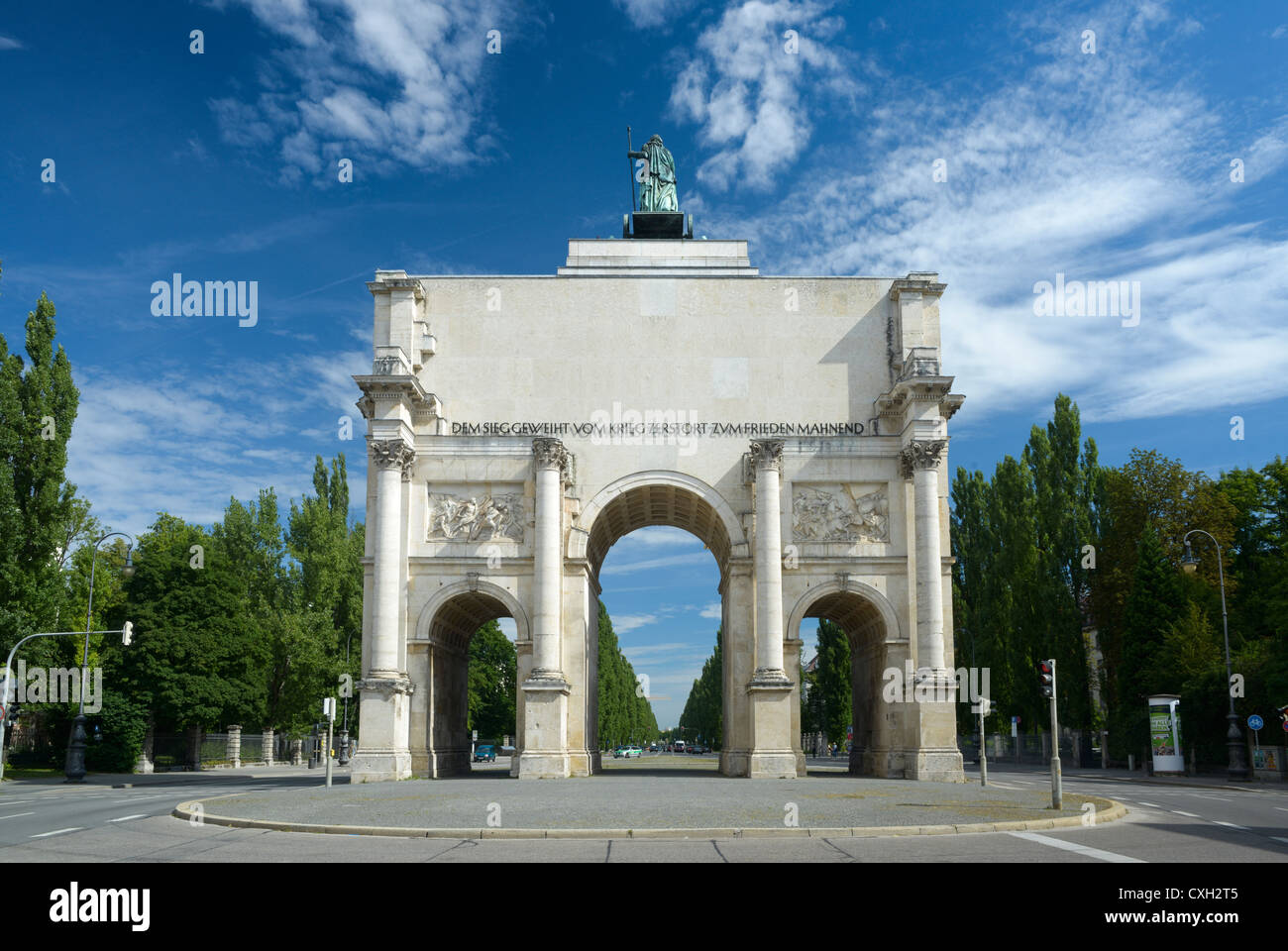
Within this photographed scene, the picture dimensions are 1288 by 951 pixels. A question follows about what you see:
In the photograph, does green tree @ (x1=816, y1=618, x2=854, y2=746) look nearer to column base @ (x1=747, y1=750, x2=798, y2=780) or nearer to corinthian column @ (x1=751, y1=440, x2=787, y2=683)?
corinthian column @ (x1=751, y1=440, x2=787, y2=683)

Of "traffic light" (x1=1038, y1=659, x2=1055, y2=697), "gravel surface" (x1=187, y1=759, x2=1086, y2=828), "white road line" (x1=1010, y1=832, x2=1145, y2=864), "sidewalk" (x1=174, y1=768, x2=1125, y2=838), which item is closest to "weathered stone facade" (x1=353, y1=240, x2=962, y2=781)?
"gravel surface" (x1=187, y1=759, x2=1086, y2=828)

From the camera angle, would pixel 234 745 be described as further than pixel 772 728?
Yes

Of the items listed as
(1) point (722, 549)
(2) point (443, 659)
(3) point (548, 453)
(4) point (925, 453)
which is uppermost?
(3) point (548, 453)

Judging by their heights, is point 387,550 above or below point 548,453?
below

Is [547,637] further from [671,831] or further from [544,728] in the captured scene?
[671,831]

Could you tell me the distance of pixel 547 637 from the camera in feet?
129

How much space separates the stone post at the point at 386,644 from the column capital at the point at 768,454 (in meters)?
12.3

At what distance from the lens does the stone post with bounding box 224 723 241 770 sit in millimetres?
65250

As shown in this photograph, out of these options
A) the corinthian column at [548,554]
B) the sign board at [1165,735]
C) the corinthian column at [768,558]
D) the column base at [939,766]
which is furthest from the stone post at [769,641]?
the sign board at [1165,735]

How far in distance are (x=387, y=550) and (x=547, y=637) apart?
6353 mm

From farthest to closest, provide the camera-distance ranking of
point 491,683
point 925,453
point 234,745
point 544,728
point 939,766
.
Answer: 1. point 491,683
2. point 234,745
3. point 925,453
4. point 544,728
5. point 939,766

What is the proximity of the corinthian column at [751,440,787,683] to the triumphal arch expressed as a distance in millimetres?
102

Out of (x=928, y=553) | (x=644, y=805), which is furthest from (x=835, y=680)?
(x=644, y=805)

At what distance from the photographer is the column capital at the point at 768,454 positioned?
40219 mm
